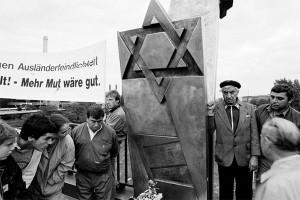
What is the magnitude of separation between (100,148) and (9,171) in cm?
104

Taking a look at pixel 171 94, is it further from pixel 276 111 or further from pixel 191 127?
pixel 276 111

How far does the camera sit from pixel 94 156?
9.00ft

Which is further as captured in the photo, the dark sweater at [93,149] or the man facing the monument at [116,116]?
the man facing the monument at [116,116]

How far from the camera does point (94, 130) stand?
111 inches

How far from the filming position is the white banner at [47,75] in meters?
3.50

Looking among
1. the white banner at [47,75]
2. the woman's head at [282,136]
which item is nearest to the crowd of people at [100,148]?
the white banner at [47,75]

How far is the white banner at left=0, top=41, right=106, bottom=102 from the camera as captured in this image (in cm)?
350

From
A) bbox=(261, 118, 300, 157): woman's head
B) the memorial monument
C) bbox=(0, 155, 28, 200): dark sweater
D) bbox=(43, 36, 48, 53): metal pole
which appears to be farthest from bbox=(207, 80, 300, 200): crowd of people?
bbox=(43, 36, 48, 53): metal pole

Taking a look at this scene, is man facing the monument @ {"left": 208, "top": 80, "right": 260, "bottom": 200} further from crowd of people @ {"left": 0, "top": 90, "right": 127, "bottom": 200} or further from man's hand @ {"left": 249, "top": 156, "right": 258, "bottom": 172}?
crowd of people @ {"left": 0, "top": 90, "right": 127, "bottom": 200}

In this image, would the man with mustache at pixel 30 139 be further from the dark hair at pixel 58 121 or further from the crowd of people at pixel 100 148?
the dark hair at pixel 58 121

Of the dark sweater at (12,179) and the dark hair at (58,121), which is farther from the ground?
Answer: the dark hair at (58,121)

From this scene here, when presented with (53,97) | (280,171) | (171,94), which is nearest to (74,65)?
(53,97)

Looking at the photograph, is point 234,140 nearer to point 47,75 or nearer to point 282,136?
point 282,136

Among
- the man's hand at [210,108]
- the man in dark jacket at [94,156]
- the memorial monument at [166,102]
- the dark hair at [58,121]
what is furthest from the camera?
the man's hand at [210,108]
